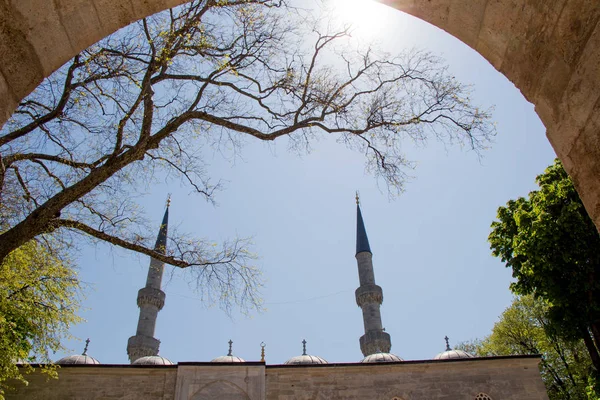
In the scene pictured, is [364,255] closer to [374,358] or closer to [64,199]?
[374,358]

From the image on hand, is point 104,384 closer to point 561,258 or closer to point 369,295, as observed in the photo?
point 561,258

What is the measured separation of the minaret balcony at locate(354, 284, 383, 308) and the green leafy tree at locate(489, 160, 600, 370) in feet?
42.8

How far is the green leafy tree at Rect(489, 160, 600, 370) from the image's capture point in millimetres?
10000

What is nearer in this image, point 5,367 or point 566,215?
point 5,367

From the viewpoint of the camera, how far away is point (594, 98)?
1782 mm

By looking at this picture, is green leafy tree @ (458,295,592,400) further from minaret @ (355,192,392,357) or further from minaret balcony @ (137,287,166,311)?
minaret balcony @ (137,287,166,311)

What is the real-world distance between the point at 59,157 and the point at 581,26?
652 centimetres

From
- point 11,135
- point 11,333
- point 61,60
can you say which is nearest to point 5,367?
point 11,333

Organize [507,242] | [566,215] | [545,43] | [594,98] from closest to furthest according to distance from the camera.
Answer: [594,98] < [545,43] < [566,215] < [507,242]

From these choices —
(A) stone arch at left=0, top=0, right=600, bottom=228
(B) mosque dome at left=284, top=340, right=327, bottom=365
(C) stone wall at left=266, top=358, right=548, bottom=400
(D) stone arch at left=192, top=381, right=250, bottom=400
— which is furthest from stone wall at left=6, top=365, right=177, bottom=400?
(A) stone arch at left=0, top=0, right=600, bottom=228

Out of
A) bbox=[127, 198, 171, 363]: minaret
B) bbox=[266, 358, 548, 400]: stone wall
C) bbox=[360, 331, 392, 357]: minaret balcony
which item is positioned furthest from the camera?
bbox=[360, 331, 392, 357]: minaret balcony

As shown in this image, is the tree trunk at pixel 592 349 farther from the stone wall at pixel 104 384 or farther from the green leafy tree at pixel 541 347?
the stone wall at pixel 104 384

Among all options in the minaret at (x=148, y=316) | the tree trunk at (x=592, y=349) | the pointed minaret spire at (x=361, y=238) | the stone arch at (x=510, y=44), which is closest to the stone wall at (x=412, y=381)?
the tree trunk at (x=592, y=349)

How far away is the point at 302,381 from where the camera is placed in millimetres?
13648
